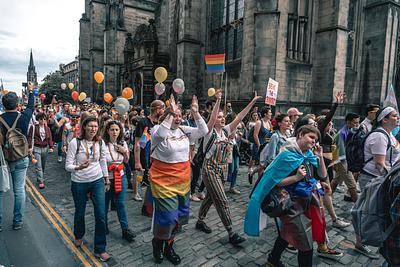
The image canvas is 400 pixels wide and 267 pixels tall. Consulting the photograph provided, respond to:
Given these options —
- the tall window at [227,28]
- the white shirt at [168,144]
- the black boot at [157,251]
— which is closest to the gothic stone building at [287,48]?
the tall window at [227,28]

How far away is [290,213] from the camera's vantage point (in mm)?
2812

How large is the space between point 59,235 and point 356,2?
20.1m

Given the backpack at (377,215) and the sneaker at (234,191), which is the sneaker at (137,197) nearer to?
the sneaker at (234,191)

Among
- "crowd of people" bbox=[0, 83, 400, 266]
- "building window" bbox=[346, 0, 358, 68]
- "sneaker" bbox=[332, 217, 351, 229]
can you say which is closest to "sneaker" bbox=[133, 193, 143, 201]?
"crowd of people" bbox=[0, 83, 400, 266]

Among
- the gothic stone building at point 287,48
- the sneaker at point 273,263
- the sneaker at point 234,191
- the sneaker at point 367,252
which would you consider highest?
the gothic stone building at point 287,48

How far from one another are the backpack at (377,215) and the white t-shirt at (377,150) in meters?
1.67

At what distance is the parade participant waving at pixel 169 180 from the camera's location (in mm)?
3346

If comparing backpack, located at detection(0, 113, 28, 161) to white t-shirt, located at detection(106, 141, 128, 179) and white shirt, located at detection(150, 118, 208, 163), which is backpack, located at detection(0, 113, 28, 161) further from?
white shirt, located at detection(150, 118, 208, 163)

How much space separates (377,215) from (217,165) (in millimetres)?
2388

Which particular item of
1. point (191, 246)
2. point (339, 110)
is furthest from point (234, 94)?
point (191, 246)

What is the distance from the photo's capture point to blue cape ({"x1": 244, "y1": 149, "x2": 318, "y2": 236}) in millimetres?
2789

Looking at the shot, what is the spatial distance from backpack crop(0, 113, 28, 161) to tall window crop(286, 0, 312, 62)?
12.9 meters

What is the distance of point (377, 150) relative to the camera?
3684mm

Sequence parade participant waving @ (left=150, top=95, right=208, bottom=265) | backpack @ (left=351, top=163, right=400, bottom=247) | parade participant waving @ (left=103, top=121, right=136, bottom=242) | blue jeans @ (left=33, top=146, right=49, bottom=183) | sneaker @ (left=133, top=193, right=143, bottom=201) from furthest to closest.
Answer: blue jeans @ (left=33, top=146, right=49, bottom=183) < sneaker @ (left=133, top=193, right=143, bottom=201) < parade participant waving @ (left=103, top=121, right=136, bottom=242) < parade participant waving @ (left=150, top=95, right=208, bottom=265) < backpack @ (left=351, top=163, right=400, bottom=247)
